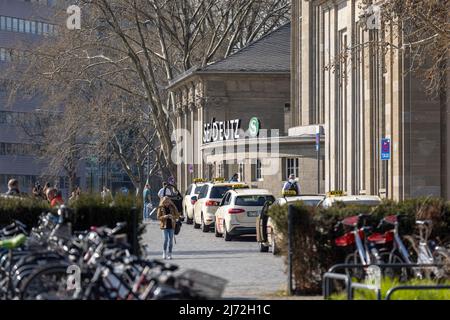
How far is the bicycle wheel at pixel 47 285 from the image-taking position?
12.4 m

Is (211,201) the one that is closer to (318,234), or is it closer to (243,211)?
(243,211)

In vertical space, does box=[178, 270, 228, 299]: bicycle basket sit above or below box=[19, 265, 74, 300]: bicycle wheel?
above

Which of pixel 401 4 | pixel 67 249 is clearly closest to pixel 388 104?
pixel 401 4

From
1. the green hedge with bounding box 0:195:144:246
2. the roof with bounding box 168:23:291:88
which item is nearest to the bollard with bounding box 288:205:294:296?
the green hedge with bounding box 0:195:144:246

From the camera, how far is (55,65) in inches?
2635

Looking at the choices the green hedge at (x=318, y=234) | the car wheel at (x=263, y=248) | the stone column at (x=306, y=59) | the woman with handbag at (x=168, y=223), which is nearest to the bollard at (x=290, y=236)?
the green hedge at (x=318, y=234)

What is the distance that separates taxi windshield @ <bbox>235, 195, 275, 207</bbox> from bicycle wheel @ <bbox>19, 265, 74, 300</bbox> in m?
23.5

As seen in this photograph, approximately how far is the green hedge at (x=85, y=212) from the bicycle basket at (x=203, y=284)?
30.7 ft

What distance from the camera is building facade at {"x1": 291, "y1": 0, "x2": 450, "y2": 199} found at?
42.5m

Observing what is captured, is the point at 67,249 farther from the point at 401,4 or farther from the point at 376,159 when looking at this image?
the point at 376,159

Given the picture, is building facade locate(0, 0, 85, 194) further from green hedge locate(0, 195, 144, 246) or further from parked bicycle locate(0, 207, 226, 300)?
parked bicycle locate(0, 207, 226, 300)
